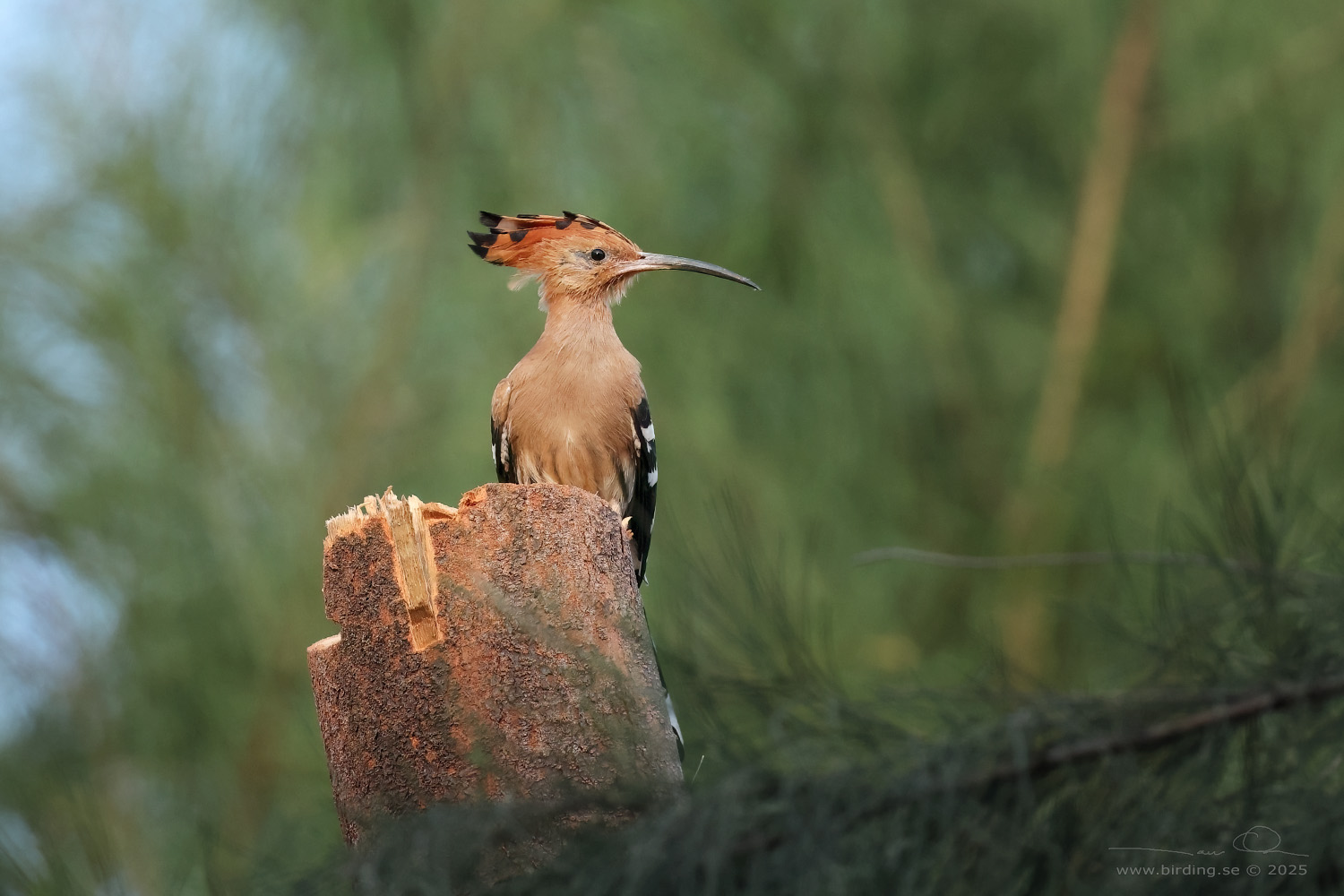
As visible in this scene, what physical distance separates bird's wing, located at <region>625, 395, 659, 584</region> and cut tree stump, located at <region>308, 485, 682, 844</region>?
1362 mm

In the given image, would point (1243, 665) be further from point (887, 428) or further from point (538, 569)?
point (887, 428)

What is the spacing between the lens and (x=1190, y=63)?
4613 mm

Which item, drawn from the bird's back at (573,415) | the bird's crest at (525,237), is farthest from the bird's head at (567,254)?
the bird's back at (573,415)

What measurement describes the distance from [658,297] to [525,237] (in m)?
1.54

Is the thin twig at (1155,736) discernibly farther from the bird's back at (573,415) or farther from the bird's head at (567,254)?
the bird's head at (567,254)

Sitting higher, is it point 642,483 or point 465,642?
point 642,483

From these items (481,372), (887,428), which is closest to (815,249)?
(887,428)

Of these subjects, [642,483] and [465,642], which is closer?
[465,642]

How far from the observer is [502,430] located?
327 cm

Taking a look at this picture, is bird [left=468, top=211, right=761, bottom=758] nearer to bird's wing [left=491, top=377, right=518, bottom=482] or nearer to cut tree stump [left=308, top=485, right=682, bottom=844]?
bird's wing [left=491, top=377, right=518, bottom=482]

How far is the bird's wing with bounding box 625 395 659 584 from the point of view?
3.30 meters
